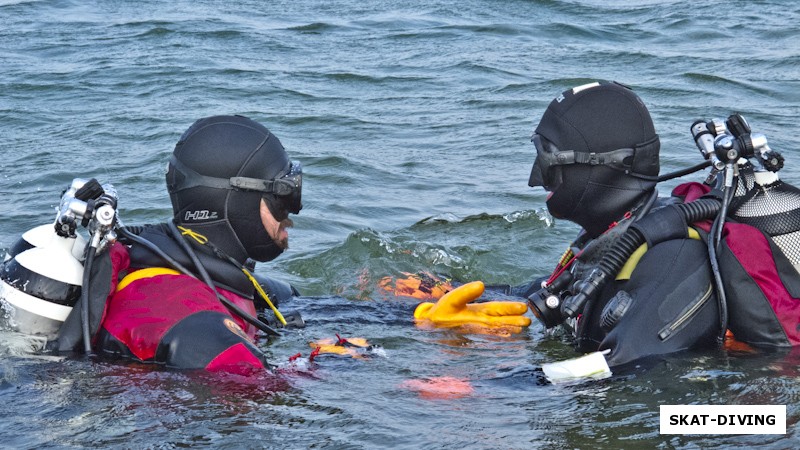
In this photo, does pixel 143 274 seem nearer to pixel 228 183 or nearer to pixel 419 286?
pixel 228 183

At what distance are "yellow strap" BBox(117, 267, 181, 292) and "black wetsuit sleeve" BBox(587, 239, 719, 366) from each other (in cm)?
186

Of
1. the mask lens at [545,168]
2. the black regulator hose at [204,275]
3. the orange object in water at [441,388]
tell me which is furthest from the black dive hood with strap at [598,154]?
the black regulator hose at [204,275]

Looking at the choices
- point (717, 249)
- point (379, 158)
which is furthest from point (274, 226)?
point (379, 158)

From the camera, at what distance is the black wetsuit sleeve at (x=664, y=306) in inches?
175

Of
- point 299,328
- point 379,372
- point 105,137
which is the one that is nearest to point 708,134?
point 379,372

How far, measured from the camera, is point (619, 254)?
15.0 ft

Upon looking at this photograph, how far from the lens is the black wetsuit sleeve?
4434mm

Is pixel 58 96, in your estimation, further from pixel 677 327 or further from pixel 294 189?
pixel 677 327

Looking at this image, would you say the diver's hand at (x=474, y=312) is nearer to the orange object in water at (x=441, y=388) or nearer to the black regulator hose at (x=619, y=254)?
the orange object in water at (x=441, y=388)

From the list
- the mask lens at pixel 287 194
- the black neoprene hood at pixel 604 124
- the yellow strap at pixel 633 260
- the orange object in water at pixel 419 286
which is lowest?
the orange object in water at pixel 419 286

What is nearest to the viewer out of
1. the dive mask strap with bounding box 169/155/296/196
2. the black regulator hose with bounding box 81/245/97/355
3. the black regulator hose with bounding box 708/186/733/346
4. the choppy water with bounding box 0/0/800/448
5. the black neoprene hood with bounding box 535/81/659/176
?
the choppy water with bounding box 0/0/800/448

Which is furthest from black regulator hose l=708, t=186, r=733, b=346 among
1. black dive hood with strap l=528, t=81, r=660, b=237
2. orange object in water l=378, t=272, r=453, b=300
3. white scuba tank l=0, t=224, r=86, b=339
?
white scuba tank l=0, t=224, r=86, b=339

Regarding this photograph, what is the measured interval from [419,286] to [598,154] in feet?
6.65

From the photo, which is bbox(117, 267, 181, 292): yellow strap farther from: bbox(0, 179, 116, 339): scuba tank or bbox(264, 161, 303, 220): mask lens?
bbox(264, 161, 303, 220): mask lens
